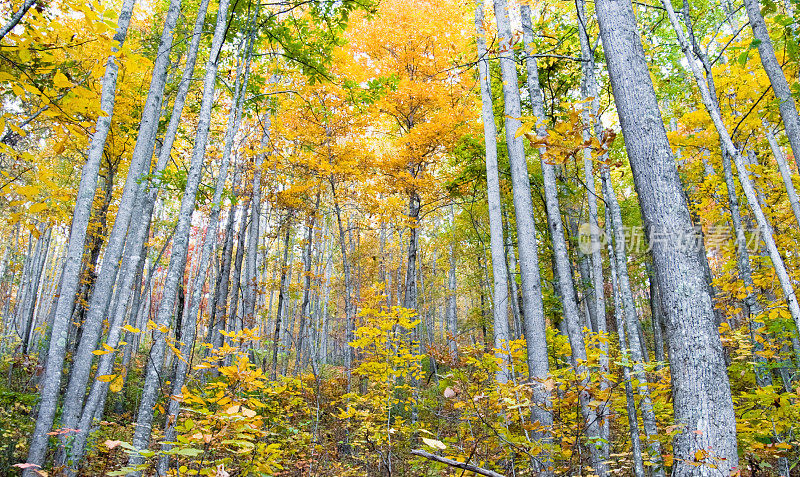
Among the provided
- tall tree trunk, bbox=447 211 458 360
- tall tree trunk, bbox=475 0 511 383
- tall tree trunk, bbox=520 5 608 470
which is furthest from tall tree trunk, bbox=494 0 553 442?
tall tree trunk, bbox=447 211 458 360

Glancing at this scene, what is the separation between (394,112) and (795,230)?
10.2 m

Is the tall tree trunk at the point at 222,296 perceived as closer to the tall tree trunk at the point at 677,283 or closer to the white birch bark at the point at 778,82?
the tall tree trunk at the point at 677,283

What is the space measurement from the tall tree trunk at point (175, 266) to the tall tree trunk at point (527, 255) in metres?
3.49

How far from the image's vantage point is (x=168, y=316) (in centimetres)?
411

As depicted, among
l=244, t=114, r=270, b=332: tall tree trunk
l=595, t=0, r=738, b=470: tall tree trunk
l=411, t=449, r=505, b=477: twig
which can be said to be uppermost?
l=244, t=114, r=270, b=332: tall tree trunk

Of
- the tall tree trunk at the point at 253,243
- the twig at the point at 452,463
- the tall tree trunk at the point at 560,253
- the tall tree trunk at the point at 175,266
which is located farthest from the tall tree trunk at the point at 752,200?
the tall tree trunk at the point at 253,243

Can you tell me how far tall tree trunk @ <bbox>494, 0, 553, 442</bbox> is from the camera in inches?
193

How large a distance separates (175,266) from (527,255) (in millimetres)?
4236

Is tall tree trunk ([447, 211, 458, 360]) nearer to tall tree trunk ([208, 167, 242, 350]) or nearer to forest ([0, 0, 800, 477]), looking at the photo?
forest ([0, 0, 800, 477])

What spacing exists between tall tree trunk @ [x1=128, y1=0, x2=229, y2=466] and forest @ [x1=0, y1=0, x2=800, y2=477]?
0.02 m

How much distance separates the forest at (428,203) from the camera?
2.54m

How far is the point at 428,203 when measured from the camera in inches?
418

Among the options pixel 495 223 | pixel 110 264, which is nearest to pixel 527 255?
pixel 495 223

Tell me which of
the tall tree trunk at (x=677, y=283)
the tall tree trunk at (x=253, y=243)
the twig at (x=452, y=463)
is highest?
the tall tree trunk at (x=253, y=243)
